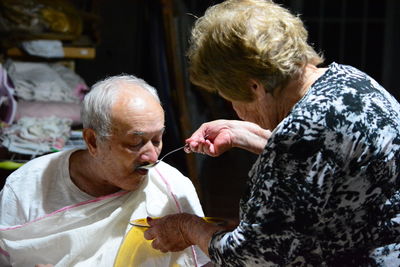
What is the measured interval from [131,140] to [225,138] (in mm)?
332

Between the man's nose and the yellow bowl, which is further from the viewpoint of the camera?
the man's nose

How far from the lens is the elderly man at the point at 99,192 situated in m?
1.97

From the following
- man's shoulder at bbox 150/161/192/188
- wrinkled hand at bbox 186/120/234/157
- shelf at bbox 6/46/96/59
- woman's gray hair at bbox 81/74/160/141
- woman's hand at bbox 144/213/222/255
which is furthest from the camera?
shelf at bbox 6/46/96/59

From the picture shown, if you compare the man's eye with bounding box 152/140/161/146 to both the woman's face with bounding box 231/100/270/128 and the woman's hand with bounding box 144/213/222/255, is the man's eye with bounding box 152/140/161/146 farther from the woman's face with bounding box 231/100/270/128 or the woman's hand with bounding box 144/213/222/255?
the woman's face with bounding box 231/100/270/128

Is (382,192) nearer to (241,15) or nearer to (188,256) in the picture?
(241,15)

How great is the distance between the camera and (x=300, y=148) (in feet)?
4.55

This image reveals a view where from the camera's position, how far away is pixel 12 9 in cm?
385

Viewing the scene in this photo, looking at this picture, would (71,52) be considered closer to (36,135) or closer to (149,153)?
(36,135)

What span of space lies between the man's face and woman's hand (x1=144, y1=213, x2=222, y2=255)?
266 mm

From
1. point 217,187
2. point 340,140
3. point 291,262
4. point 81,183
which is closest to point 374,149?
point 340,140

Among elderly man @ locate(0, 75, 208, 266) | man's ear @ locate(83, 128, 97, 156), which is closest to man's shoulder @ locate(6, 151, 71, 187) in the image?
elderly man @ locate(0, 75, 208, 266)

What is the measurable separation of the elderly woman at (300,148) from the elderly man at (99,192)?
0.44 meters

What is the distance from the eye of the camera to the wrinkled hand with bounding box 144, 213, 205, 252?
1.70 metres

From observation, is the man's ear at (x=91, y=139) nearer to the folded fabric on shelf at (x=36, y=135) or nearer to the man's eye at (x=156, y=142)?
the man's eye at (x=156, y=142)
